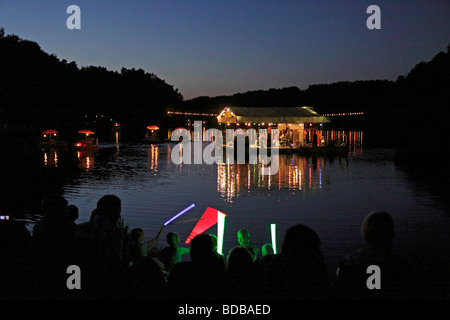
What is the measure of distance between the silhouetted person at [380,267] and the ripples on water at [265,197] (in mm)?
6850

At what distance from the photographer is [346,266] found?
4.12 m

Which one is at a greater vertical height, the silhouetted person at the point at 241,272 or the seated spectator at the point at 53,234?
the seated spectator at the point at 53,234

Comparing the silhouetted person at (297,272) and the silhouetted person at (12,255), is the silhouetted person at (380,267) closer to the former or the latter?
the silhouetted person at (297,272)

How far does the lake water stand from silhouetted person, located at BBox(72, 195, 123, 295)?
5.55m

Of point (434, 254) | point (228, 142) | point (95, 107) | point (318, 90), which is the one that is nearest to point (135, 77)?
point (95, 107)

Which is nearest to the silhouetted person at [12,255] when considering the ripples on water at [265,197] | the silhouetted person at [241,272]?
the silhouetted person at [241,272]

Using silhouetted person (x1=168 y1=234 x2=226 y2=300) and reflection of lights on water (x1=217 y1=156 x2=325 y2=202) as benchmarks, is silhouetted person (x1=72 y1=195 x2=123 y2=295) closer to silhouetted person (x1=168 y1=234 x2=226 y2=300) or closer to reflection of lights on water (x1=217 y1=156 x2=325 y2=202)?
silhouetted person (x1=168 y1=234 x2=226 y2=300)

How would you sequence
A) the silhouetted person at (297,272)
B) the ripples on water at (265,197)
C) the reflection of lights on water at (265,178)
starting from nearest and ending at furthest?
the silhouetted person at (297,272) < the ripples on water at (265,197) < the reflection of lights on water at (265,178)

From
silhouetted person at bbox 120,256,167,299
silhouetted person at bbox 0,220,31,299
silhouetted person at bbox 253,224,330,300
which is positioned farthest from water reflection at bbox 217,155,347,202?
silhouetted person at bbox 253,224,330,300

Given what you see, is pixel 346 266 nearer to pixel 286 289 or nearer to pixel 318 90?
pixel 286 289

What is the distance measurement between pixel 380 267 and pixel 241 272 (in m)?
1.63

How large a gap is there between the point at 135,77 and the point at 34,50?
54631 millimetres

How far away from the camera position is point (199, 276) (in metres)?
4.47

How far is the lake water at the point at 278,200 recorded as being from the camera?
13.0 metres
